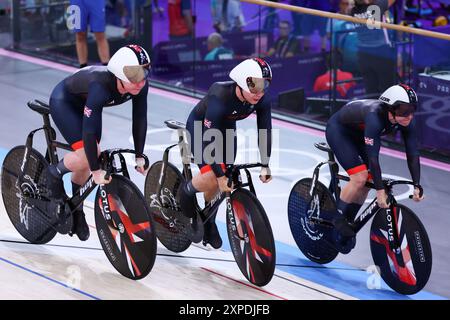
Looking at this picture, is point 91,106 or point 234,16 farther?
point 234,16

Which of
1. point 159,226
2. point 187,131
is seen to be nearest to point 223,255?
point 159,226

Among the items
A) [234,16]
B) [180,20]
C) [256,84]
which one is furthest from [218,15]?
[256,84]

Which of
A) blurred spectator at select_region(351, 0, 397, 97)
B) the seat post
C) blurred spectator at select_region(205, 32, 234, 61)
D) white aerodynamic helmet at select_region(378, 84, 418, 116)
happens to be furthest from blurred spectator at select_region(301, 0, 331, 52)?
the seat post

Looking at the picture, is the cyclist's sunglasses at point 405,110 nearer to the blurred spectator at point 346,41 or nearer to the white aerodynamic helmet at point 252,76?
the white aerodynamic helmet at point 252,76

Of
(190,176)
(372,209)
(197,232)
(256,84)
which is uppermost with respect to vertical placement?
(256,84)

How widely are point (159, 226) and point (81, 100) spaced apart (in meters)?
1.06

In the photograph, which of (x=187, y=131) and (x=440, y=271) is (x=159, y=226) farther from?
(x=440, y=271)

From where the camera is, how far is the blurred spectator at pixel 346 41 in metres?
10.9

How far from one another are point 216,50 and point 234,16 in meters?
0.83

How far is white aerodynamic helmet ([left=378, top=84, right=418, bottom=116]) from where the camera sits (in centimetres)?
705

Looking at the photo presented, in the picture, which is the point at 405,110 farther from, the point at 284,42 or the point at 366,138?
the point at 284,42

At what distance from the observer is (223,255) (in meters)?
7.85

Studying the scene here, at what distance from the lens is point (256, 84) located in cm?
691

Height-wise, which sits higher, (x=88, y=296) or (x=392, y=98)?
(x=392, y=98)
